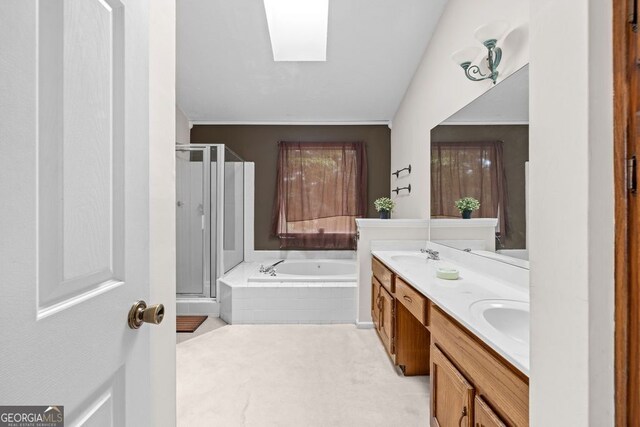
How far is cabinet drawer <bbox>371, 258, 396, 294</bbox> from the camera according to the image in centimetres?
226

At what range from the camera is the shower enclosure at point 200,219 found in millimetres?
3498

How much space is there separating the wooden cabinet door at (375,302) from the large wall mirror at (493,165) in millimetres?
719

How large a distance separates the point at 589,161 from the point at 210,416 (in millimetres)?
2040

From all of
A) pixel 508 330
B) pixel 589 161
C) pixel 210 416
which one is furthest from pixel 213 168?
pixel 589 161

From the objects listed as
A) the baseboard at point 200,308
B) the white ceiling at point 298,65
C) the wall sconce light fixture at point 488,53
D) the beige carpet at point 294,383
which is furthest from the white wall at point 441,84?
the baseboard at point 200,308

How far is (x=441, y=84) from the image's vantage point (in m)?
2.54

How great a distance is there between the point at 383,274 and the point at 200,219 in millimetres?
2208

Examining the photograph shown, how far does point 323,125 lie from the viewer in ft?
14.4

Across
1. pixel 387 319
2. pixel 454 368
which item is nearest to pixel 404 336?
pixel 387 319

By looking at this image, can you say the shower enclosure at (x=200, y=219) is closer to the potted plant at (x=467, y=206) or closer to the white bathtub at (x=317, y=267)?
the white bathtub at (x=317, y=267)

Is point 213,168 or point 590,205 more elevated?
point 213,168

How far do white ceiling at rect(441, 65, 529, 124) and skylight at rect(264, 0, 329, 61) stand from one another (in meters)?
1.41

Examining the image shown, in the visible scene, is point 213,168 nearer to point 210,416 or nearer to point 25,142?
point 210,416

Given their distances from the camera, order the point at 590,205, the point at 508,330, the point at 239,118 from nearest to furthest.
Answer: the point at 590,205 < the point at 508,330 < the point at 239,118
